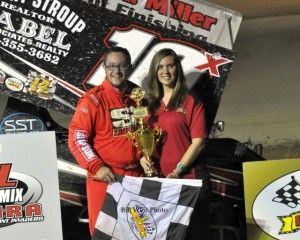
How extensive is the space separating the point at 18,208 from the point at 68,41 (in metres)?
1.37

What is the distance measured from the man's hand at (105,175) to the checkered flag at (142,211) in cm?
5

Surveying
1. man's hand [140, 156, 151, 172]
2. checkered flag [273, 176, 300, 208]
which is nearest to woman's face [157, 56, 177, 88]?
man's hand [140, 156, 151, 172]

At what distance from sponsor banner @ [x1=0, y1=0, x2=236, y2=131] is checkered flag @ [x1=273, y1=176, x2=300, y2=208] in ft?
2.64

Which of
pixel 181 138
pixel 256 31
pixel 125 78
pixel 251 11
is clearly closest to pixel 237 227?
pixel 181 138

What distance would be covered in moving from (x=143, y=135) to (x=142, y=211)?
53cm

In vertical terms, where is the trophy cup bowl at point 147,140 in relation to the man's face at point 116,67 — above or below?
below

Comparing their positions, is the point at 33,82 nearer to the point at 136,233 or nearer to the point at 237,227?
the point at 136,233

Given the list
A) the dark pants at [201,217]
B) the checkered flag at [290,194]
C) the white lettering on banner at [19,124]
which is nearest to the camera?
the dark pants at [201,217]

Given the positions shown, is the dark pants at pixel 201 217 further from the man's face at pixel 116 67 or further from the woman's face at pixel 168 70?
the man's face at pixel 116 67

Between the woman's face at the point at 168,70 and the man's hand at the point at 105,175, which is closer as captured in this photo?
the man's hand at the point at 105,175

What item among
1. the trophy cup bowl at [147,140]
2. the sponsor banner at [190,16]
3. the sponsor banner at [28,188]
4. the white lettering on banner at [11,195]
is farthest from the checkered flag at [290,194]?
the white lettering on banner at [11,195]

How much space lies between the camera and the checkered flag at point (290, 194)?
556cm

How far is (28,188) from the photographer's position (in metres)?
5.29

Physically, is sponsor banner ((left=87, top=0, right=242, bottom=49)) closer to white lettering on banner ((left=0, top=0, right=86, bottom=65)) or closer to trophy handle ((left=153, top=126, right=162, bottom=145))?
white lettering on banner ((left=0, top=0, right=86, bottom=65))
